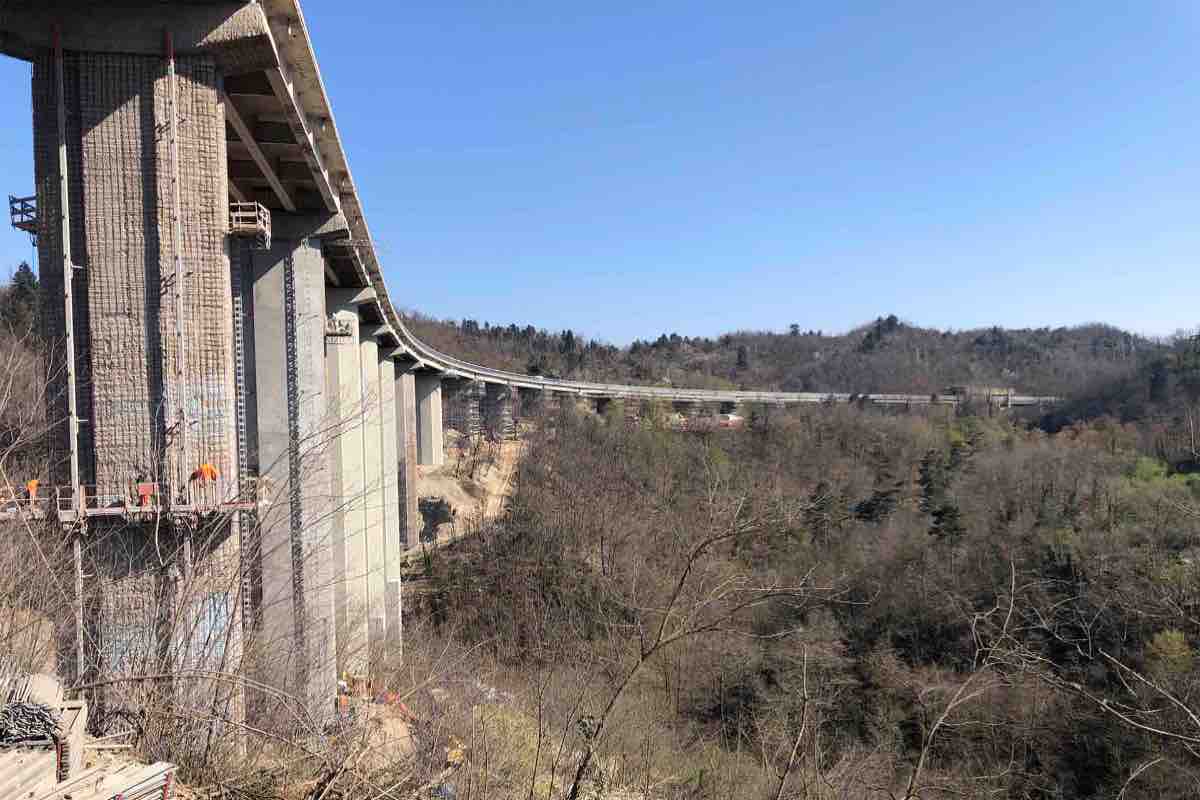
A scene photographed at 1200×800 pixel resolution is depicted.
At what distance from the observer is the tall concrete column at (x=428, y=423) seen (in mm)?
39594

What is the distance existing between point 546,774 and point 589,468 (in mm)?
32462

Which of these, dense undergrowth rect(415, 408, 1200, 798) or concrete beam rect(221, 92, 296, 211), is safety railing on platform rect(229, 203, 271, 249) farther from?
dense undergrowth rect(415, 408, 1200, 798)

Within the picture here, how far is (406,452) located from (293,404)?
19010 mm

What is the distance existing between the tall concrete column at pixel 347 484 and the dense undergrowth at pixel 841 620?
2.18 metres

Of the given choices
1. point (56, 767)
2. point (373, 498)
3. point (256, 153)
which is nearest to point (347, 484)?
point (373, 498)

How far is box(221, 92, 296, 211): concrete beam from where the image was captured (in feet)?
33.7

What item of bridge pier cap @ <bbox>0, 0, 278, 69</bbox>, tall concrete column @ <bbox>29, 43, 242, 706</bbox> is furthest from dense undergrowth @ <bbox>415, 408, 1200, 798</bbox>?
bridge pier cap @ <bbox>0, 0, 278, 69</bbox>

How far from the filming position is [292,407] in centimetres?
1245

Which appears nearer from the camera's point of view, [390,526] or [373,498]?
[373,498]

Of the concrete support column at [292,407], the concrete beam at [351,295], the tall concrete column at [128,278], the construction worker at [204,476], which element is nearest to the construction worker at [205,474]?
the construction worker at [204,476]

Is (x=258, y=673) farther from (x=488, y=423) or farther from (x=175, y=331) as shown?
(x=488, y=423)

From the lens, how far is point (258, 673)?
298 inches

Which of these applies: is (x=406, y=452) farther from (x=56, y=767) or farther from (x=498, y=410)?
(x=56, y=767)

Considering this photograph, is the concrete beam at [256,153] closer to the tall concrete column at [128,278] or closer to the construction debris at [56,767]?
the tall concrete column at [128,278]
